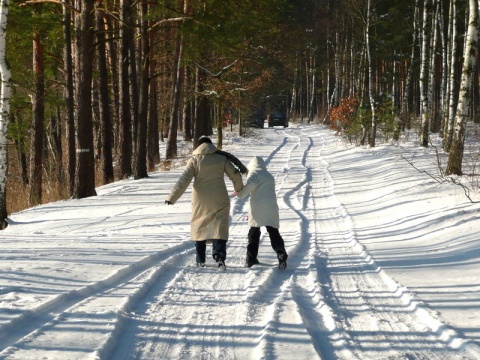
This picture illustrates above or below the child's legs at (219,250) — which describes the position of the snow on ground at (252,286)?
below

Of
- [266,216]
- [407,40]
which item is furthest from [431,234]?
[407,40]

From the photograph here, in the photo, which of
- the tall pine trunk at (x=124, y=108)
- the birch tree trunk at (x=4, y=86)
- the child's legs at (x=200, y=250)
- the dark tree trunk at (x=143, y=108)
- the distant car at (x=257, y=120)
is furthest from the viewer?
the distant car at (x=257, y=120)

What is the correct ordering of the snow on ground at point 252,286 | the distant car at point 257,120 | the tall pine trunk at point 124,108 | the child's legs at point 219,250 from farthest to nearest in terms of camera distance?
the distant car at point 257,120, the tall pine trunk at point 124,108, the child's legs at point 219,250, the snow on ground at point 252,286

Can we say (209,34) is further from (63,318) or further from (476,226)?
(63,318)

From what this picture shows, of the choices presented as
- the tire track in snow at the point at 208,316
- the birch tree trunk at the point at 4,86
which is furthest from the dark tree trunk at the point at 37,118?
the tire track in snow at the point at 208,316

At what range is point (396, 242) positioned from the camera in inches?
398

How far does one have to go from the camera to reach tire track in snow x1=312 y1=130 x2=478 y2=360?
16.3ft

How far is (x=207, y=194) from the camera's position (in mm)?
8414

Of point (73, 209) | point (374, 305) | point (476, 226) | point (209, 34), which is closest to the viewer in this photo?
point (374, 305)

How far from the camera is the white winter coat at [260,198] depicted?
27.8ft

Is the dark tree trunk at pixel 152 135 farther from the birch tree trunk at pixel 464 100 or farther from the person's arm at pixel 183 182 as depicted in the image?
the person's arm at pixel 183 182

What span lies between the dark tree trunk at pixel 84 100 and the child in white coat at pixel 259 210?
8.65 metres

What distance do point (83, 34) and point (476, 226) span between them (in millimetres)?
10602

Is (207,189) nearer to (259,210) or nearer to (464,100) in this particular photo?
(259,210)
